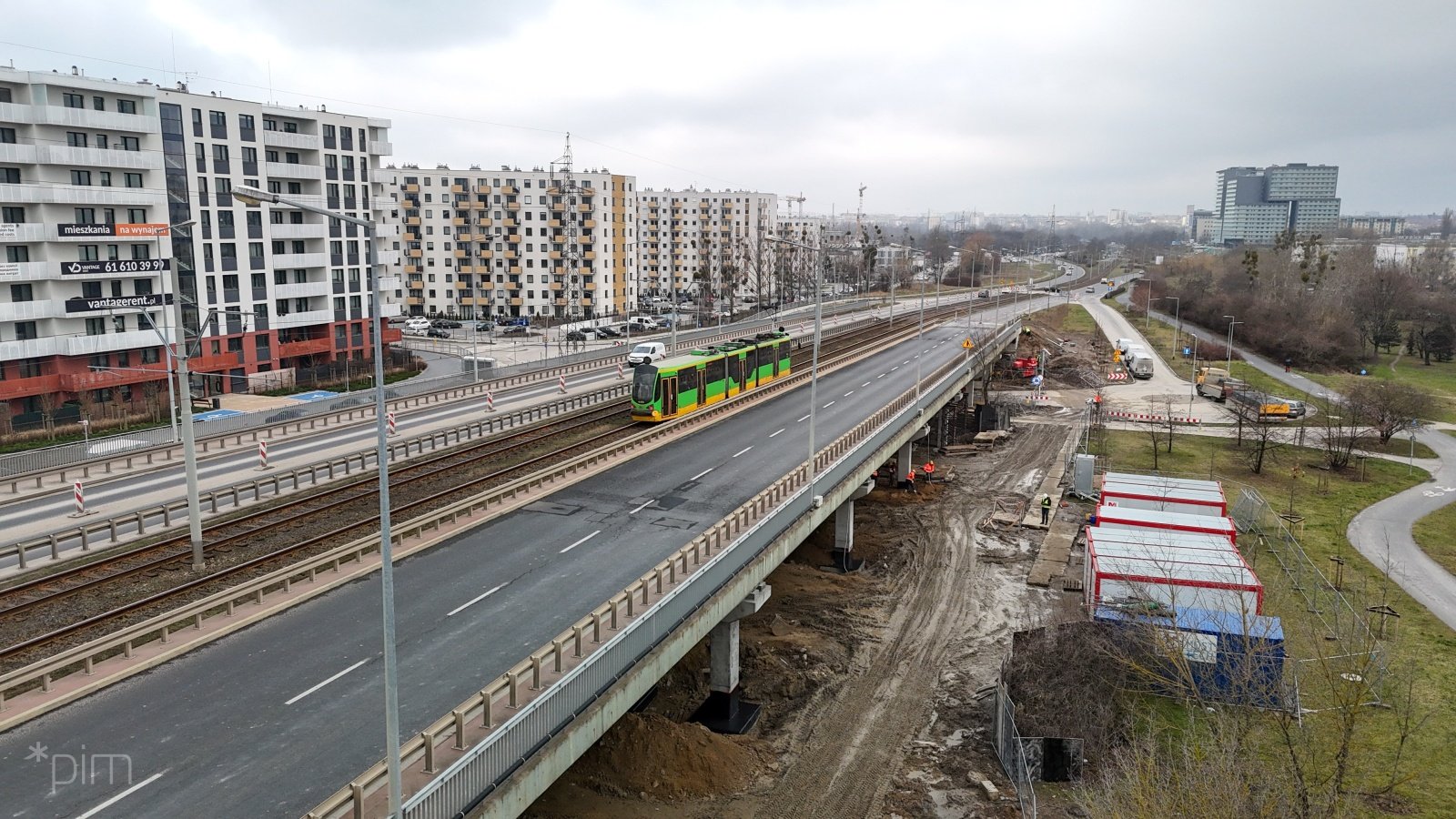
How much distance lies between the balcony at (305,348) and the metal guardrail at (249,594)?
42.5 meters

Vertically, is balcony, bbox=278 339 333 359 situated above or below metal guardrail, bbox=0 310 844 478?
above

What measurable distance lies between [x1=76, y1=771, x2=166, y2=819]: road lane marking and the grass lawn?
836 inches

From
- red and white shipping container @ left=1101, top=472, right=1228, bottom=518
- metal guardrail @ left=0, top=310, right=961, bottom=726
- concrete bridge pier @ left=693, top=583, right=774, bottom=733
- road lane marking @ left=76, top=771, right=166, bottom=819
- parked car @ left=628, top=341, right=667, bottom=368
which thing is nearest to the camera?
road lane marking @ left=76, top=771, right=166, bottom=819

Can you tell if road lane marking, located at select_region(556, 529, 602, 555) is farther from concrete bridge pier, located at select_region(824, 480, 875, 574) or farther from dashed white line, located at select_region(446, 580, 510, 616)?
concrete bridge pier, located at select_region(824, 480, 875, 574)

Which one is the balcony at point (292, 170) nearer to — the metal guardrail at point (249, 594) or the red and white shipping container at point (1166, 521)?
the metal guardrail at point (249, 594)

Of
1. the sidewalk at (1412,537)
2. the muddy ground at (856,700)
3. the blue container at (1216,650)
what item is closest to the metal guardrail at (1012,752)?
the muddy ground at (856,700)

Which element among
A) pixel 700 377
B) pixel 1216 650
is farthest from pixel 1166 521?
pixel 700 377

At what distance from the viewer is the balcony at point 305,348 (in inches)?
2721

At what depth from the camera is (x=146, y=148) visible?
58.6m

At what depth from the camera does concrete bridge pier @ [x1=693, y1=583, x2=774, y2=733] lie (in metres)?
26.2

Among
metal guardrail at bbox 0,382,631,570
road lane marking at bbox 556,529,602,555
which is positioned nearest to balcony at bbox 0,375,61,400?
metal guardrail at bbox 0,382,631,570

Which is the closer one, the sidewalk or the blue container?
the blue container

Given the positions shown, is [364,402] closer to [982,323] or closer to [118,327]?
[118,327]

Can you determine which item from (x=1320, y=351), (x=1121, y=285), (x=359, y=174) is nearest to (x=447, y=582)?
(x=359, y=174)
